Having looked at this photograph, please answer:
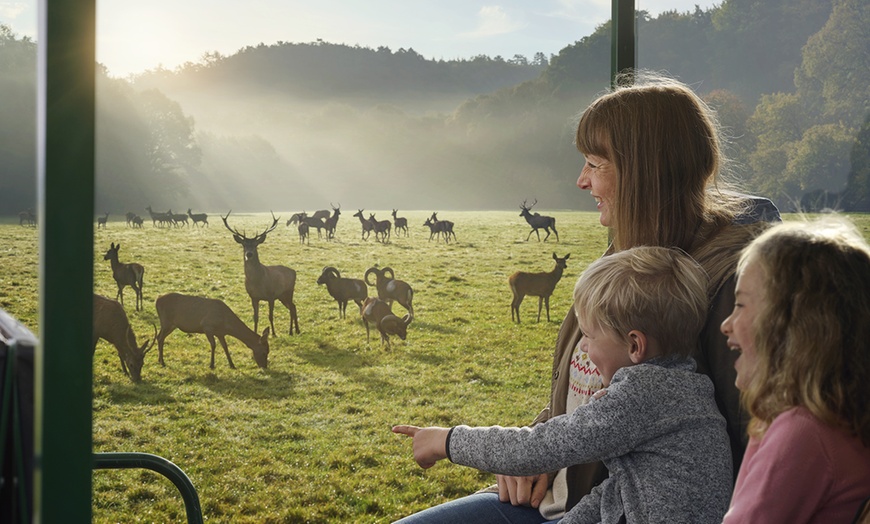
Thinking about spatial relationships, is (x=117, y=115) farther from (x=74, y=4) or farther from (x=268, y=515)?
(x=74, y=4)

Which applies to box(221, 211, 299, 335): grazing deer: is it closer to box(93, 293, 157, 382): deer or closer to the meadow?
the meadow

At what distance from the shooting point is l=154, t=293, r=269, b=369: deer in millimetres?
4609

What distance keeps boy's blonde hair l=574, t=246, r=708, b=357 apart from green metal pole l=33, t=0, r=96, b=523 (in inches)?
24.4

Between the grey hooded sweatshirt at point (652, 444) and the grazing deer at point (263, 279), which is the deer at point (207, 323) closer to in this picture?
the grazing deer at point (263, 279)

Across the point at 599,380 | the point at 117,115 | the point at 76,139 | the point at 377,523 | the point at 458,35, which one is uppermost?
the point at 458,35

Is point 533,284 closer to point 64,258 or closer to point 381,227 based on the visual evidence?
point 381,227

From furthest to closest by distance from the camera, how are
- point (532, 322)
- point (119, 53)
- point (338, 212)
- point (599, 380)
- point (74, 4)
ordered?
1. point (532, 322)
2. point (338, 212)
3. point (119, 53)
4. point (599, 380)
5. point (74, 4)

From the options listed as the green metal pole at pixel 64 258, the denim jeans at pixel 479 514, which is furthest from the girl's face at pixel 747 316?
the green metal pole at pixel 64 258

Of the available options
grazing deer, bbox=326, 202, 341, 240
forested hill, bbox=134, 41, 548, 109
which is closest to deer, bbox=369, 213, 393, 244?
grazing deer, bbox=326, 202, 341, 240

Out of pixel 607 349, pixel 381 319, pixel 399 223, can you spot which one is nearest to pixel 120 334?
pixel 381 319

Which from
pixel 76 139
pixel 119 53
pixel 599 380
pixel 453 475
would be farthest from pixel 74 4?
pixel 453 475

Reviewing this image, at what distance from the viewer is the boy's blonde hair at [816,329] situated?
2.38ft

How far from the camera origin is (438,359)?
5.39m

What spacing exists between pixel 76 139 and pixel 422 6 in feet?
16.4
